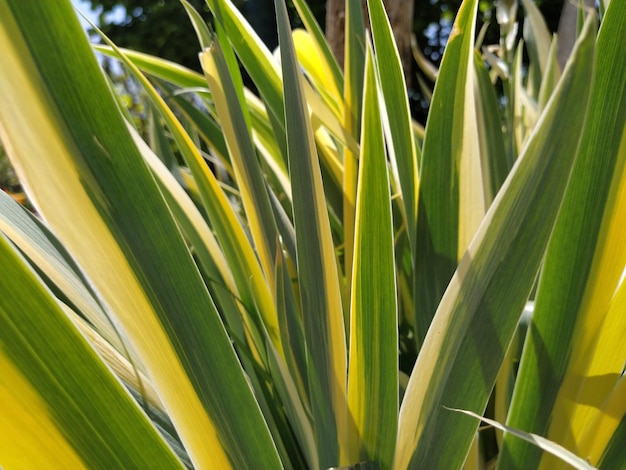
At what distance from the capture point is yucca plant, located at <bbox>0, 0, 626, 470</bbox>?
0.25 m

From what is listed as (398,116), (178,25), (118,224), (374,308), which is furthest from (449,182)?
(178,25)

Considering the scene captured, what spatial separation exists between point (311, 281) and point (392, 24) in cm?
127

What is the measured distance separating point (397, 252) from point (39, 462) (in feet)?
1.48

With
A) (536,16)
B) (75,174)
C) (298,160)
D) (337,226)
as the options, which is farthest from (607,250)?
(536,16)

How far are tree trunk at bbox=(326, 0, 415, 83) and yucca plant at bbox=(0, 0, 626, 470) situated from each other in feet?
3.05

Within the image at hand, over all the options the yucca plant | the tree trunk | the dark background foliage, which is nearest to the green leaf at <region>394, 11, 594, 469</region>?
the yucca plant

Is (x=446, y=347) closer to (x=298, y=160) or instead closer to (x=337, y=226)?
(x=298, y=160)

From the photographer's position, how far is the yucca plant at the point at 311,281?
246mm

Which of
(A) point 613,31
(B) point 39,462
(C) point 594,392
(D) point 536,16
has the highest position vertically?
(D) point 536,16

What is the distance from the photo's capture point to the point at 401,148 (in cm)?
53

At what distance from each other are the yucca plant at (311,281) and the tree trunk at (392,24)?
0.93 m

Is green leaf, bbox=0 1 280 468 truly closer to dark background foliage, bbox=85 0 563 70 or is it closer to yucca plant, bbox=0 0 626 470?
yucca plant, bbox=0 0 626 470

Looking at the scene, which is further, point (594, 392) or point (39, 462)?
point (594, 392)

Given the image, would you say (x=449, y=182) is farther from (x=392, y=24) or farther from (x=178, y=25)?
(x=178, y=25)
